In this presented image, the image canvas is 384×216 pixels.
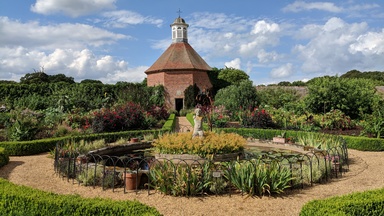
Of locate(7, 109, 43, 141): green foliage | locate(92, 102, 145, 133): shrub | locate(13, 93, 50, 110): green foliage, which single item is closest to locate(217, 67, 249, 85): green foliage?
locate(13, 93, 50, 110): green foliage

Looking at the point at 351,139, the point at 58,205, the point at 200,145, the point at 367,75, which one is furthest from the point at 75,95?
the point at 367,75

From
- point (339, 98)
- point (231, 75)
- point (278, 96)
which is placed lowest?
point (339, 98)

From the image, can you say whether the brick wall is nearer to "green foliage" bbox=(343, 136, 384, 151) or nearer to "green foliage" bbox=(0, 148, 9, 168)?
"green foliage" bbox=(343, 136, 384, 151)

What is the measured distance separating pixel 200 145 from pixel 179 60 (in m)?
21.0

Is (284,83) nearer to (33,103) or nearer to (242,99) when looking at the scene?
(242,99)

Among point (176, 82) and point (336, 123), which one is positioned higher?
point (176, 82)

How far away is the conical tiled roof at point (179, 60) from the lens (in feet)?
91.5

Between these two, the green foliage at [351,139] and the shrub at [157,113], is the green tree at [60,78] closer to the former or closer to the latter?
the shrub at [157,113]

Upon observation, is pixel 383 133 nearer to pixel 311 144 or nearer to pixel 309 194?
pixel 311 144

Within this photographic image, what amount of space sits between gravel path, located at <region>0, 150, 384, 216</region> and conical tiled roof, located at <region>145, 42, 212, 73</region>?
19.7 meters

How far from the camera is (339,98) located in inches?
689

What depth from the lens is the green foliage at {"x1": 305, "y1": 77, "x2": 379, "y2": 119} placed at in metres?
17.4

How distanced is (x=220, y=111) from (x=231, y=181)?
13.5 meters

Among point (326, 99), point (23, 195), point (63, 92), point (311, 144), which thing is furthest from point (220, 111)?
point (23, 195)
